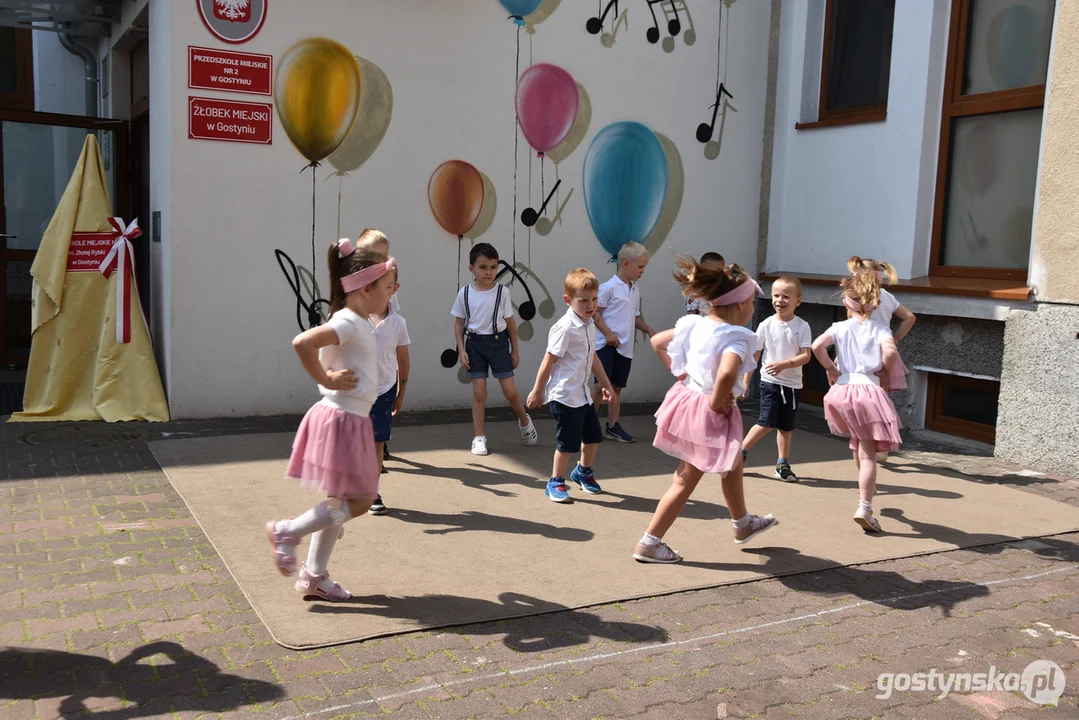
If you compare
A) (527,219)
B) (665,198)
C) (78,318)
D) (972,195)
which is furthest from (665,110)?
(78,318)

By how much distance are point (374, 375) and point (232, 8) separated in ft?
16.6

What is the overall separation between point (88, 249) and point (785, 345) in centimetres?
595

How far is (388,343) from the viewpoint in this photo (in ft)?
18.1

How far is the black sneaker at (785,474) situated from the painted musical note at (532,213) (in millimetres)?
3703

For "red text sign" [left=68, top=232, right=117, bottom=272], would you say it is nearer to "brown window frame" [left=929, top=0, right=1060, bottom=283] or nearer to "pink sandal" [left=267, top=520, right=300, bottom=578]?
"pink sandal" [left=267, top=520, right=300, bottom=578]

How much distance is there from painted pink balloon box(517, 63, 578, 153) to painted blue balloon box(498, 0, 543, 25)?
490mm

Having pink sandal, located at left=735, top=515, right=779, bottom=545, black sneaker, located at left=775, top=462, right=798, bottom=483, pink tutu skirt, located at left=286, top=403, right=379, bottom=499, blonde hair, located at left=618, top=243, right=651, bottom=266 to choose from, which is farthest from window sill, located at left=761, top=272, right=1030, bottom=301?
pink tutu skirt, located at left=286, top=403, right=379, bottom=499

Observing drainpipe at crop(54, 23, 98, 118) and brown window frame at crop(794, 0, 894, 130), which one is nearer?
brown window frame at crop(794, 0, 894, 130)

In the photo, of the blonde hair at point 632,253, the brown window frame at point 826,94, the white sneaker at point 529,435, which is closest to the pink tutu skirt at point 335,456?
the white sneaker at point 529,435

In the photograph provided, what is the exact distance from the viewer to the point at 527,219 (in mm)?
9336

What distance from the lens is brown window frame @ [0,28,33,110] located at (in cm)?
1111

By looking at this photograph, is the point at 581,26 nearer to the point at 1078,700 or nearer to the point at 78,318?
the point at 78,318

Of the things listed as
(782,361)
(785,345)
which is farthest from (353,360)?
(785,345)

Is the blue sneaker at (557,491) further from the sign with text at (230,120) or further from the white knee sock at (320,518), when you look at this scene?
the sign with text at (230,120)
